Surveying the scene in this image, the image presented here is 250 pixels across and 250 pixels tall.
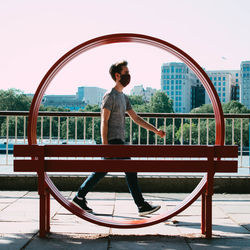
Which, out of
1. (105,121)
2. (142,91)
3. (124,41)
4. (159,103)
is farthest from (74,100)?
(124,41)

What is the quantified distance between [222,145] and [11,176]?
4165mm

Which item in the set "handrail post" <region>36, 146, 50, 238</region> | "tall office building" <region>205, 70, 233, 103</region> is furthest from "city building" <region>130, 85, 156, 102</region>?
"handrail post" <region>36, 146, 50, 238</region>

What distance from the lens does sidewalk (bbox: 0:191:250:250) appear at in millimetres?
3588

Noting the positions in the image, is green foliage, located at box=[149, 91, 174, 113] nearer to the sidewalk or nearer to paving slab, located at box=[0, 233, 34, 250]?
the sidewalk

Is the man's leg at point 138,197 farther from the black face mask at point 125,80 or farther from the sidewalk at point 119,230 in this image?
the black face mask at point 125,80

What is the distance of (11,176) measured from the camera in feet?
21.7

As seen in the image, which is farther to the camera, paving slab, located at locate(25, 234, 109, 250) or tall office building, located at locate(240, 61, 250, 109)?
tall office building, located at locate(240, 61, 250, 109)

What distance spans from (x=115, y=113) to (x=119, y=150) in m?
0.93

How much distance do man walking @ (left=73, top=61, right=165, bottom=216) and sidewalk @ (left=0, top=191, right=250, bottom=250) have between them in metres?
0.31

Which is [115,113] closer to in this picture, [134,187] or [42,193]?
[134,187]

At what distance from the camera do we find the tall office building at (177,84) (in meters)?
177

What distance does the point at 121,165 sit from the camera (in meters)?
3.72

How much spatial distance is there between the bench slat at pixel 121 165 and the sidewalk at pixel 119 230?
72cm

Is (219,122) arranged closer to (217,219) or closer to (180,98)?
(217,219)
